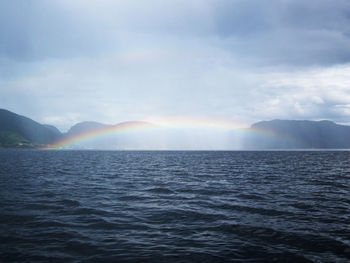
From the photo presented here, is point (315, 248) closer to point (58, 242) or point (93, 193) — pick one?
point (58, 242)

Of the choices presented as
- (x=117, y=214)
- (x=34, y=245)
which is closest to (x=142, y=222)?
(x=117, y=214)

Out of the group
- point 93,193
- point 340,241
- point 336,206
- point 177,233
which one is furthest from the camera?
point 93,193

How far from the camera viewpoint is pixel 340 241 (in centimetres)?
1513

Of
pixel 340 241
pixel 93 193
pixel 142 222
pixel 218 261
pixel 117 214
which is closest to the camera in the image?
pixel 218 261

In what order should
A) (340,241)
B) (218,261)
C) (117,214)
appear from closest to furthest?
(218,261)
(340,241)
(117,214)

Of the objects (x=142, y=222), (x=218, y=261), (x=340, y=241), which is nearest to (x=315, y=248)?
(x=340, y=241)

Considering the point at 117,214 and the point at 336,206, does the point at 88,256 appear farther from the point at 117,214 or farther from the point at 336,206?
the point at 336,206

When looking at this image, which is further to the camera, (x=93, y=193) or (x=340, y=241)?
(x=93, y=193)

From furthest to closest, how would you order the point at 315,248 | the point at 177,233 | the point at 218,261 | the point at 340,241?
the point at 177,233
the point at 340,241
the point at 315,248
the point at 218,261

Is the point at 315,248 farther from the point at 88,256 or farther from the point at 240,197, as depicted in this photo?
the point at 240,197

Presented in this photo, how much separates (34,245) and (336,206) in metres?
24.9

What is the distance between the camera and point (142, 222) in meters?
19.2

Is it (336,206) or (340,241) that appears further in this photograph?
(336,206)

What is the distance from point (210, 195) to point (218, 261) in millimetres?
17385
